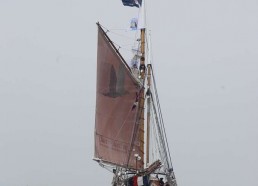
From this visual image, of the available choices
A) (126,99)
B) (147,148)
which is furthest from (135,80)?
(147,148)

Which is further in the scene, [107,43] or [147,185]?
[107,43]

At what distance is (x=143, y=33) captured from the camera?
43.8 meters

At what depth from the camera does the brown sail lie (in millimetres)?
41906

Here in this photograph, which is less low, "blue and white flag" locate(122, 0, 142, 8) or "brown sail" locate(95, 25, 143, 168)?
"blue and white flag" locate(122, 0, 142, 8)

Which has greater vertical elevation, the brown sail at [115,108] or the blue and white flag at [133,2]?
the blue and white flag at [133,2]

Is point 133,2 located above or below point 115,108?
above

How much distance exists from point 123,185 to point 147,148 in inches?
112

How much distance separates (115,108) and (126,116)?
4.31ft

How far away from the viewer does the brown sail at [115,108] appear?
→ 41.9 metres

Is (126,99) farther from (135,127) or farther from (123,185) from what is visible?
(123,185)

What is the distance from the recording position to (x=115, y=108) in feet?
142

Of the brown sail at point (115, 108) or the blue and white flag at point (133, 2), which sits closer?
the brown sail at point (115, 108)

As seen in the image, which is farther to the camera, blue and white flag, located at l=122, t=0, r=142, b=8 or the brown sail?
blue and white flag, located at l=122, t=0, r=142, b=8

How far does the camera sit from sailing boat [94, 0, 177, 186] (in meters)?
41.2
